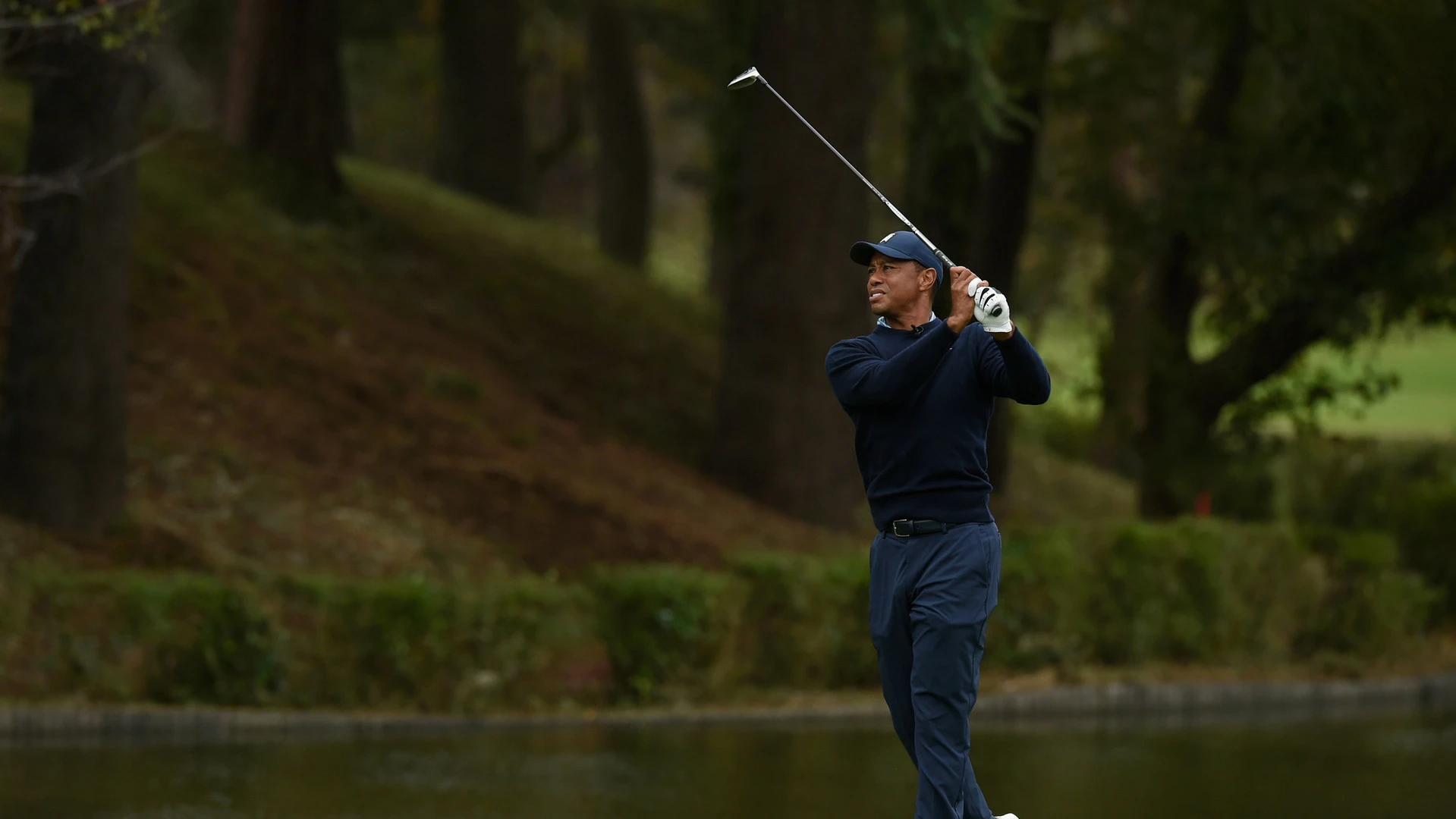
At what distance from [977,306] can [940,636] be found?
3.66ft

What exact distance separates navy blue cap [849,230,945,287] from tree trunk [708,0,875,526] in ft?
44.8

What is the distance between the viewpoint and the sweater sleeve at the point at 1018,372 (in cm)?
750

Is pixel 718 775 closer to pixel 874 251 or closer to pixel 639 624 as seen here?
pixel 639 624

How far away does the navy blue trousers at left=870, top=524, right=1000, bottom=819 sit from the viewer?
7648 mm

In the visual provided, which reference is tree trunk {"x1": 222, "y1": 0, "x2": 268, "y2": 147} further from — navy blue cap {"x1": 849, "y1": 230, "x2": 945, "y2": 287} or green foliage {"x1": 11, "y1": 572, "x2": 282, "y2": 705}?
navy blue cap {"x1": 849, "y1": 230, "x2": 945, "y2": 287}

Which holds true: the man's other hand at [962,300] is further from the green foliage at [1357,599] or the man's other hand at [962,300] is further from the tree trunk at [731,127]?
the tree trunk at [731,127]

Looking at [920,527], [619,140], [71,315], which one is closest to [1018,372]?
[920,527]

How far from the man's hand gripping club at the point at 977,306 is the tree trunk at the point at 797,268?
561 inches

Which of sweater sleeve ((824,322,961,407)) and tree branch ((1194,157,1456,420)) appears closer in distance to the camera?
sweater sleeve ((824,322,961,407))

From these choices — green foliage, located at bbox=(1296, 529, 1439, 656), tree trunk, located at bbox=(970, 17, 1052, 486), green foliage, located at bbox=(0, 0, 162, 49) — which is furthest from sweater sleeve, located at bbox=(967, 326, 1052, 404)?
tree trunk, located at bbox=(970, 17, 1052, 486)

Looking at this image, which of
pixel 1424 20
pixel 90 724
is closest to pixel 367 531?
pixel 90 724

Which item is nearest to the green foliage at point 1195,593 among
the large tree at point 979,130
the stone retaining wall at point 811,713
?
the stone retaining wall at point 811,713

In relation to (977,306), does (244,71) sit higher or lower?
higher

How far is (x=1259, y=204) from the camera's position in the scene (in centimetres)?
2270
